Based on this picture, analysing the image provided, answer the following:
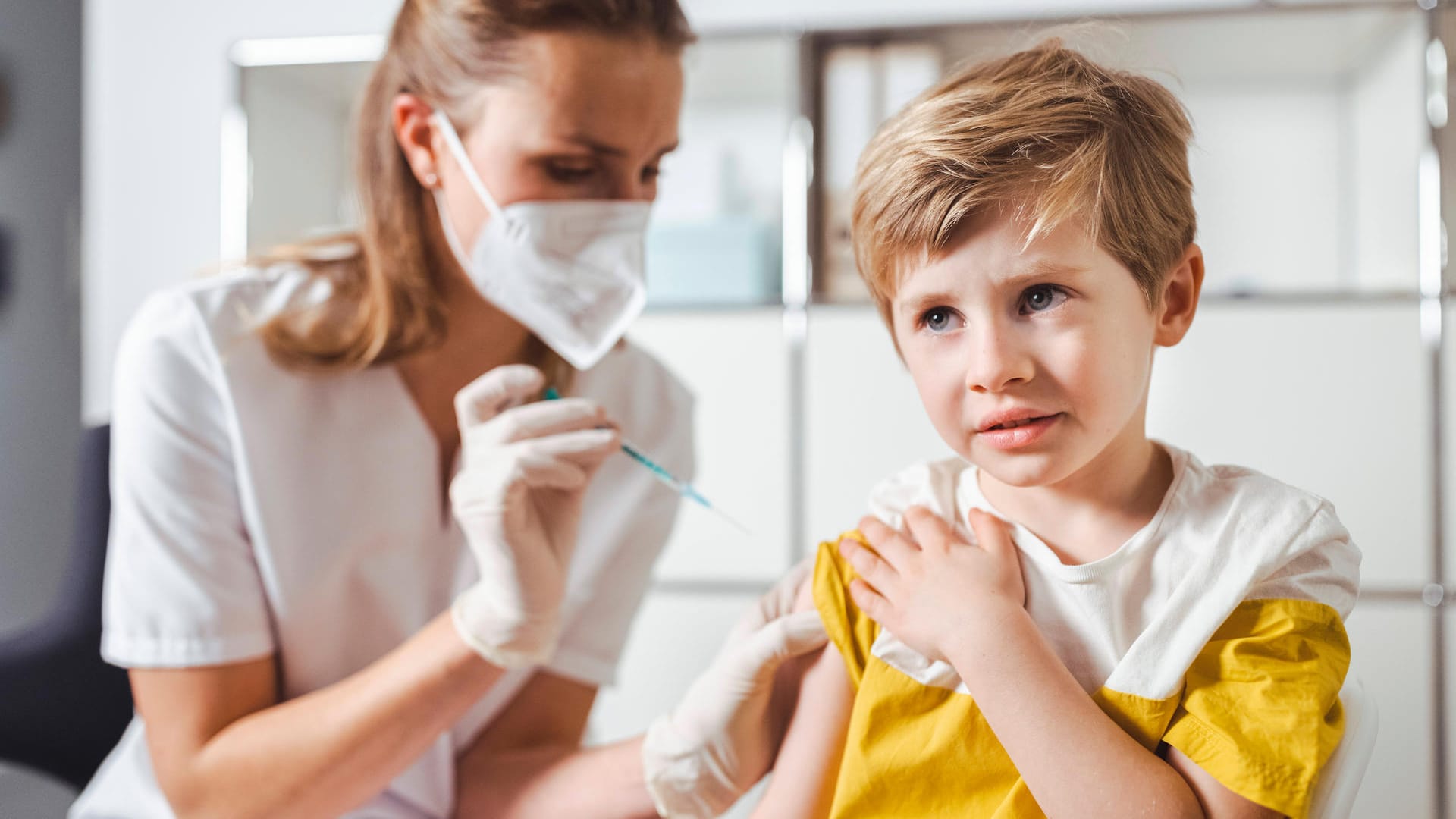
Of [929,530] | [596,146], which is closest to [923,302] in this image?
[929,530]

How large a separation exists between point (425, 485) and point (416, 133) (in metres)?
0.34

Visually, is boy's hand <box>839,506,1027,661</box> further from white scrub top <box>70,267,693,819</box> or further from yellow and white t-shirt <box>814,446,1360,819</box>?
white scrub top <box>70,267,693,819</box>

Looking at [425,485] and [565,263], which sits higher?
[565,263]

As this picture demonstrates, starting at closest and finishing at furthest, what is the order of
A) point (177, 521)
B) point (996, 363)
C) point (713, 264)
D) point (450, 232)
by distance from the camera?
point (996, 363) < point (177, 521) < point (450, 232) < point (713, 264)

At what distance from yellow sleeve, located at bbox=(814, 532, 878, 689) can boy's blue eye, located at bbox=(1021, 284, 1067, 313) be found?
201 millimetres

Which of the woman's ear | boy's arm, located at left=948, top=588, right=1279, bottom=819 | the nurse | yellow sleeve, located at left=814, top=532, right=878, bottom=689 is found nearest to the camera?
boy's arm, located at left=948, top=588, right=1279, bottom=819

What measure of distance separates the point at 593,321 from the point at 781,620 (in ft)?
1.22

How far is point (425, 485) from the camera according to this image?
107 centimetres

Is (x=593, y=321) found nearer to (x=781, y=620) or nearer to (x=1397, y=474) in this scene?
(x=781, y=620)

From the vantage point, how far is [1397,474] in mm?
1554

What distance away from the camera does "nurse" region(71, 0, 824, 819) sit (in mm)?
888

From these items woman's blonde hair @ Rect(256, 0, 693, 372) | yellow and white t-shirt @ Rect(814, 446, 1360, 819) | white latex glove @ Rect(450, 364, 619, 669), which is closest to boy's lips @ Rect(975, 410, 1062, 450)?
yellow and white t-shirt @ Rect(814, 446, 1360, 819)

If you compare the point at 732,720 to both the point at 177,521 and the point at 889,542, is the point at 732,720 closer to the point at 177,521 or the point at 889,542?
the point at 889,542

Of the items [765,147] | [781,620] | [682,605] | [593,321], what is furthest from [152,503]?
[765,147]
